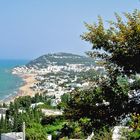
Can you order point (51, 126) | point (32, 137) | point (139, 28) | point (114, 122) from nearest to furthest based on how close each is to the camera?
point (139, 28) → point (114, 122) → point (32, 137) → point (51, 126)

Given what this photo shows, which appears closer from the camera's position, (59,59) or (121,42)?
(121,42)

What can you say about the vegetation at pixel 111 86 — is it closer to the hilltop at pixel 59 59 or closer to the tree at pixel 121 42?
the tree at pixel 121 42

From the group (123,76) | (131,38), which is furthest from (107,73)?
(131,38)

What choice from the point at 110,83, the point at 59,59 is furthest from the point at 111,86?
the point at 59,59

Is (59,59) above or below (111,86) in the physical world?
above

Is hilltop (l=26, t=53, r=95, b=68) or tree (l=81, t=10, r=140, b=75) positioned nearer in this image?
tree (l=81, t=10, r=140, b=75)

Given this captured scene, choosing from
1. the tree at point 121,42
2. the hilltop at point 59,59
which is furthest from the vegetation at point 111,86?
the hilltop at point 59,59

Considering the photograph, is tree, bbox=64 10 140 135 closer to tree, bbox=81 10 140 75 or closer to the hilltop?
tree, bbox=81 10 140 75

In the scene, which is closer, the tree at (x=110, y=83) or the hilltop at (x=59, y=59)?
the tree at (x=110, y=83)

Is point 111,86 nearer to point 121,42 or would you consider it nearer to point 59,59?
point 121,42

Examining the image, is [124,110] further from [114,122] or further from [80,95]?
[80,95]

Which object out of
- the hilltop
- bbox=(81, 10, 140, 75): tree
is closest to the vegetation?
bbox=(81, 10, 140, 75): tree
